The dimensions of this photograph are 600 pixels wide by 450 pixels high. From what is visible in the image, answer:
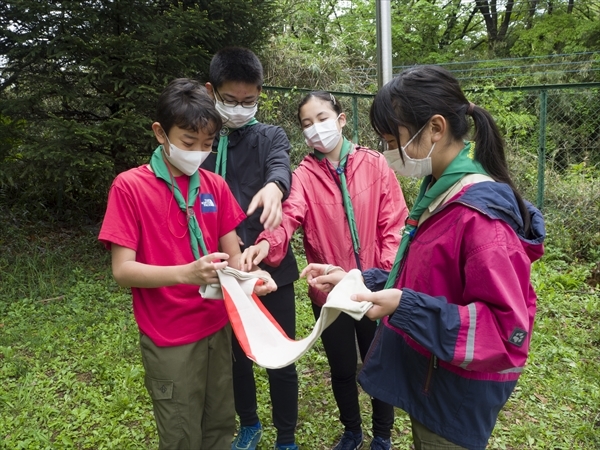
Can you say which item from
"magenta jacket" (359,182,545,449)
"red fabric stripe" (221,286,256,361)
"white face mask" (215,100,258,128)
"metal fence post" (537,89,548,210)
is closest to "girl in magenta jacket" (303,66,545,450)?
"magenta jacket" (359,182,545,449)

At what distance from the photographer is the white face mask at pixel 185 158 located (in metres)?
2.00

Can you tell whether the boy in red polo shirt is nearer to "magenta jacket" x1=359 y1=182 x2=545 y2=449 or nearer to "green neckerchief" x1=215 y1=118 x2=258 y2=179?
"green neckerchief" x1=215 y1=118 x2=258 y2=179

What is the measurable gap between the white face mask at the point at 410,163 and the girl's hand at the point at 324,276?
45cm

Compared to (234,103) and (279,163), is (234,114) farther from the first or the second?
(279,163)

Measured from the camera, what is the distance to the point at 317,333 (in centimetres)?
173

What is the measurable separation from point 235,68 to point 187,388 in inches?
57.6

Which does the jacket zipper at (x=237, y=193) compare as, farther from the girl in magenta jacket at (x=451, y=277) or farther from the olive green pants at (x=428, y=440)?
the olive green pants at (x=428, y=440)

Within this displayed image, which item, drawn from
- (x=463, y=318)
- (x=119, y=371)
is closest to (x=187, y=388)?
(x=463, y=318)

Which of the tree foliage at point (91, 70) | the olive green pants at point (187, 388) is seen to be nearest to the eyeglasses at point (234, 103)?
the olive green pants at point (187, 388)

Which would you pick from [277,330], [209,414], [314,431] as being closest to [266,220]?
[277,330]

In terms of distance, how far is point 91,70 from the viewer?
496cm

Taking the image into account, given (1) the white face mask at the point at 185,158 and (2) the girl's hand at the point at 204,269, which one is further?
(1) the white face mask at the point at 185,158

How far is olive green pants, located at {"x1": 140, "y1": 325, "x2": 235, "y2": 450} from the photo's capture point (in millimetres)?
1992

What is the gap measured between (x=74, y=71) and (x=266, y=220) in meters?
4.03
